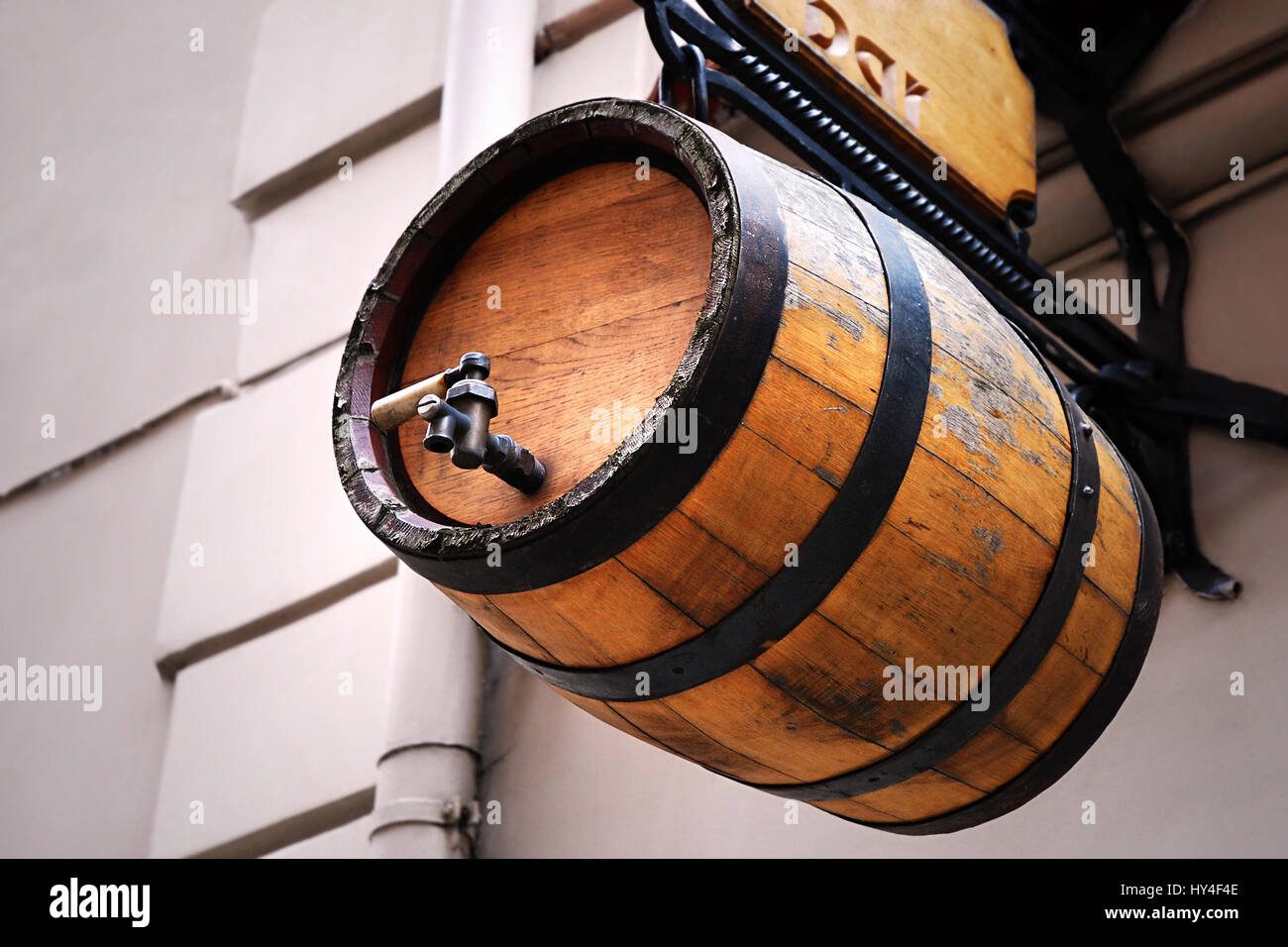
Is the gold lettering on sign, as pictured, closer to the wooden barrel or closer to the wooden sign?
the wooden sign

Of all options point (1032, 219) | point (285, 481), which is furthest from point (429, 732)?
point (1032, 219)

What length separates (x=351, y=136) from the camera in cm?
438

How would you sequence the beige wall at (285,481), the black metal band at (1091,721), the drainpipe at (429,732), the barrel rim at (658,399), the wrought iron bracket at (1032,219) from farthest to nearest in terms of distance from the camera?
the drainpipe at (429,732) < the beige wall at (285,481) < the wrought iron bracket at (1032,219) < the black metal band at (1091,721) < the barrel rim at (658,399)

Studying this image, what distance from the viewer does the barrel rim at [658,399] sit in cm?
141

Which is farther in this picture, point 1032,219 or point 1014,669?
point 1032,219

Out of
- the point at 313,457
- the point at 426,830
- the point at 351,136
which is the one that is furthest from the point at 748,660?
the point at 351,136

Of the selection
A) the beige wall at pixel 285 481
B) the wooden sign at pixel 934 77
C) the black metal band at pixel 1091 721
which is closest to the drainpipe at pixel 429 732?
the beige wall at pixel 285 481

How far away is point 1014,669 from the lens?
1.63m

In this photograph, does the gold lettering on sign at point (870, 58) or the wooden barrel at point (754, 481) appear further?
the gold lettering on sign at point (870, 58)

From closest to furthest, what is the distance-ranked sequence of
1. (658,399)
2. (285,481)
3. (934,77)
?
(658,399) < (934,77) < (285,481)

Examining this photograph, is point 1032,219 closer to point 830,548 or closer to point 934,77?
point 934,77

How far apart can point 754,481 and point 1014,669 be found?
43cm

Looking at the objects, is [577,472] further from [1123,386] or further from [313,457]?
[313,457]

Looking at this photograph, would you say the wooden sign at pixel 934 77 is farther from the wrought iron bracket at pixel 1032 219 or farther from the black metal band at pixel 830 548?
the black metal band at pixel 830 548
